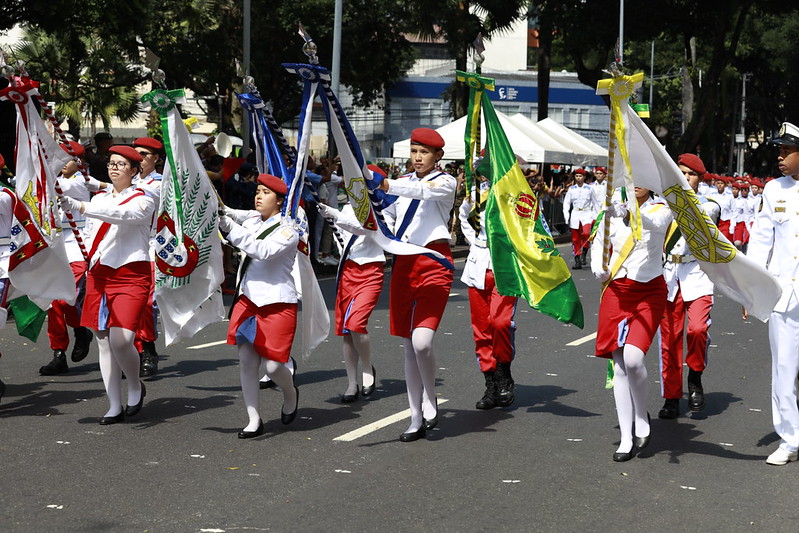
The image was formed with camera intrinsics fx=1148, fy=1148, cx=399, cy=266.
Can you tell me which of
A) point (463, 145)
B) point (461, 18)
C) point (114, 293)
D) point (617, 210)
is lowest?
point (114, 293)

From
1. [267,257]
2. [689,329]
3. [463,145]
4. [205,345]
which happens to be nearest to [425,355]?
[267,257]

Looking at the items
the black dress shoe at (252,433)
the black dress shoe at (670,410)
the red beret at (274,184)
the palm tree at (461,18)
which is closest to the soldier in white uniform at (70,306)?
the red beret at (274,184)

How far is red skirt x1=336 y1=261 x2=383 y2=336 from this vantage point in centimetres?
890

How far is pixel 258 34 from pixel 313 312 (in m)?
27.9

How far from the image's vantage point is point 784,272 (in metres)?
6.96

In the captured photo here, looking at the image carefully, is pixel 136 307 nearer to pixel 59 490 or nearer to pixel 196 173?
pixel 196 173

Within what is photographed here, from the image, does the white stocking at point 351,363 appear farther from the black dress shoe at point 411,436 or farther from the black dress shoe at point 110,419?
the black dress shoe at point 110,419

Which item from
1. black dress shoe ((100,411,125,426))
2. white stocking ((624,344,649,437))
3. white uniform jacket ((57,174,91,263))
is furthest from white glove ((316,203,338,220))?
white uniform jacket ((57,174,91,263))

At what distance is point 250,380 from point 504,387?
7.16 feet

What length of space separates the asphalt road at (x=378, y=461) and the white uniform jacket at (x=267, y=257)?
0.94m

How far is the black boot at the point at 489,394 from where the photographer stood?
28.0 ft

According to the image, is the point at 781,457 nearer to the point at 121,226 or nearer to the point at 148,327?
the point at 121,226

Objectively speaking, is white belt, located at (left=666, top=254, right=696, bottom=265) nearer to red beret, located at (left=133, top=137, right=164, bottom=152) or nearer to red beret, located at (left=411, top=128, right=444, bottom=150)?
red beret, located at (left=411, top=128, right=444, bottom=150)

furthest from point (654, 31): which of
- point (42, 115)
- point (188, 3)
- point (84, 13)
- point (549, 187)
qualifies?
point (42, 115)
